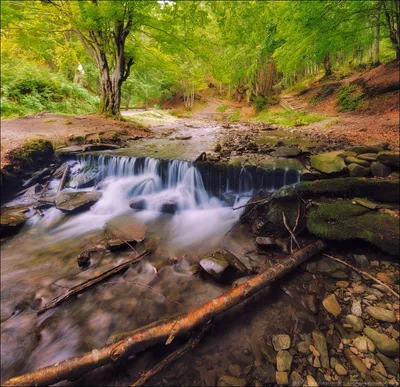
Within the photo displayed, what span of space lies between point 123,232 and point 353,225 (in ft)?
13.4

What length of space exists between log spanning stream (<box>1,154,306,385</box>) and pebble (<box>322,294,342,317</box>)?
784 millimetres

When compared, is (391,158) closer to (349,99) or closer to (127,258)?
(127,258)

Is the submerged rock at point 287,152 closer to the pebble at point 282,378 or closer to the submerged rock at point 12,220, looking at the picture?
the pebble at point 282,378

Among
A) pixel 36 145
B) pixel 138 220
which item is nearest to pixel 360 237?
pixel 138 220

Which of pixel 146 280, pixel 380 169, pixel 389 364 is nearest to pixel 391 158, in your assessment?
pixel 380 169

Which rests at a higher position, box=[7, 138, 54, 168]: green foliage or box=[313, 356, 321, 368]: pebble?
box=[7, 138, 54, 168]: green foliage

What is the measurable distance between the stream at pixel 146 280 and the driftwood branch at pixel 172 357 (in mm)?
94

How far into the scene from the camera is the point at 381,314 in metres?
2.21

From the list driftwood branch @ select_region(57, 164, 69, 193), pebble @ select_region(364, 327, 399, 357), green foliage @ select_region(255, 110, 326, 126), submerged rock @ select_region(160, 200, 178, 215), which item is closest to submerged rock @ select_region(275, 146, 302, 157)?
submerged rock @ select_region(160, 200, 178, 215)

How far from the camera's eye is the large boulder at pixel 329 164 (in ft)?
12.8

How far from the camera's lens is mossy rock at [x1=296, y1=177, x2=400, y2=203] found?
3209mm

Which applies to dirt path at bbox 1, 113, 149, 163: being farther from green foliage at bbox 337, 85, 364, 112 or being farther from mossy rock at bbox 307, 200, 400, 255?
green foliage at bbox 337, 85, 364, 112

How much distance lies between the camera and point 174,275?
339cm

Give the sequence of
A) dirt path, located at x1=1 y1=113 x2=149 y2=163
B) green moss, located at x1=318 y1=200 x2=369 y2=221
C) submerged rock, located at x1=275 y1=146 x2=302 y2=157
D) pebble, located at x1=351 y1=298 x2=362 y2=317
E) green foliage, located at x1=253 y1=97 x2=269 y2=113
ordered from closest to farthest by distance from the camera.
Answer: pebble, located at x1=351 y1=298 x2=362 y2=317 → green moss, located at x1=318 y1=200 x2=369 y2=221 → submerged rock, located at x1=275 y1=146 x2=302 y2=157 → dirt path, located at x1=1 y1=113 x2=149 y2=163 → green foliage, located at x1=253 y1=97 x2=269 y2=113
